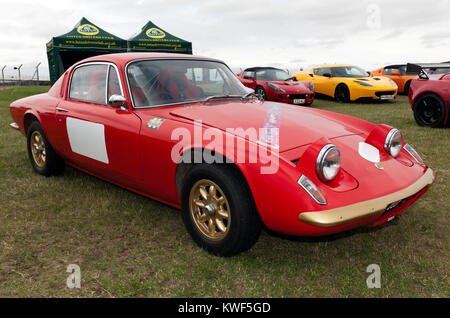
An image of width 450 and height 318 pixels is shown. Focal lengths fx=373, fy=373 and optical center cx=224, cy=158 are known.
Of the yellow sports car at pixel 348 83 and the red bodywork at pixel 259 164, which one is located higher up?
the yellow sports car at pixel 348 83

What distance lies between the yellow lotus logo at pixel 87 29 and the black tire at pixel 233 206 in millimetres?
15339

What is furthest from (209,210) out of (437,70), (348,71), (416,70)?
(348,71)

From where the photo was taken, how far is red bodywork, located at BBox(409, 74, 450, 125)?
6578mm

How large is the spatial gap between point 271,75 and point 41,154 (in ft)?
29.7

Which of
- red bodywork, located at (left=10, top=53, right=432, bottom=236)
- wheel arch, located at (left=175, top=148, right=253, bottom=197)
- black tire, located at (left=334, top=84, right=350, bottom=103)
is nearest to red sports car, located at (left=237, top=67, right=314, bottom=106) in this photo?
black tire, located at (left=334, top=84, right=350, bottom=103)

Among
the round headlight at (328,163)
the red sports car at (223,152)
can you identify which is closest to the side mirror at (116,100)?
the red sports car at (223,152)

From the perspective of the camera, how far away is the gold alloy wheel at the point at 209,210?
2.45m

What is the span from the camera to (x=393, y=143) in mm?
2771

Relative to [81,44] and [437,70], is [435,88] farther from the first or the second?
[81,44]

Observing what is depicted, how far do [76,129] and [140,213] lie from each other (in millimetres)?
1064

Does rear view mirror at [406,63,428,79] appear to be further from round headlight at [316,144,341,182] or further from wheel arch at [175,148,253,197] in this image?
wheel arch at [175,148,253,197]

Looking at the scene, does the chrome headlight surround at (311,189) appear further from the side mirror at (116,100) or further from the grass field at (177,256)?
the side mirror at (116,100)
